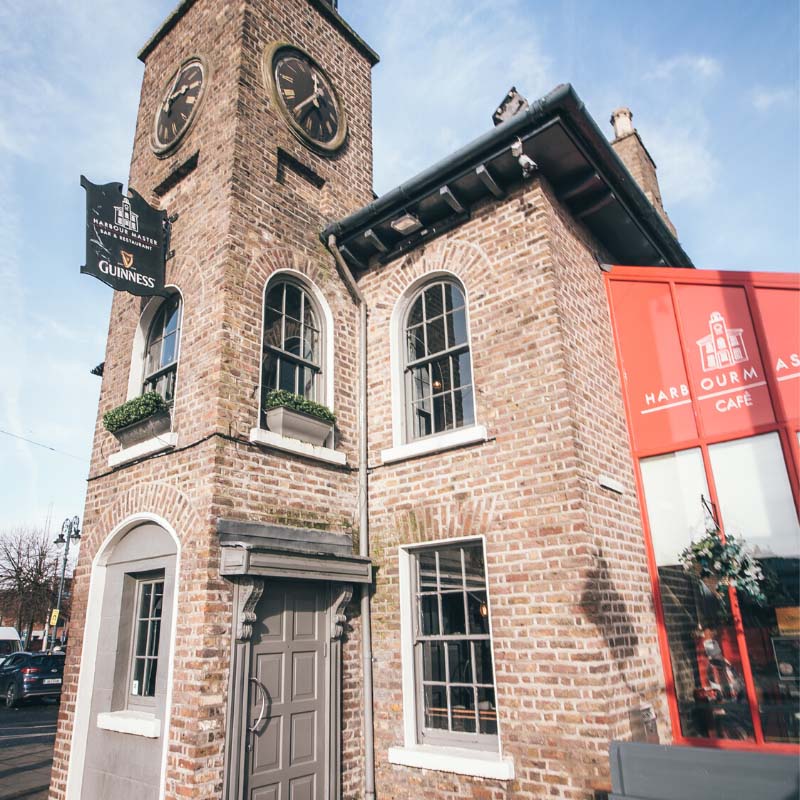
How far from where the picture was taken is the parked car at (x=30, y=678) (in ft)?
57.7

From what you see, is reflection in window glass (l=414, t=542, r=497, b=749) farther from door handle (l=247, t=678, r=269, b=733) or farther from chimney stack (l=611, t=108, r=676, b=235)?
chimney stack (l=611, t=108, r=676, b=235)

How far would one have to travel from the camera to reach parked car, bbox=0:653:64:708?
17.6 m

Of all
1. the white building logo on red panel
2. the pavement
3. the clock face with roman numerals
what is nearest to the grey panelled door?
the pavement

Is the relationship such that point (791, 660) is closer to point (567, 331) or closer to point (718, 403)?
point (718, 403)

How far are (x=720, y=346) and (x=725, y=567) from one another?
2430 millimetres

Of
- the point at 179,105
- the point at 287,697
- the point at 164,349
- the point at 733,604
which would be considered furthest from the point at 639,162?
the point at 287,697

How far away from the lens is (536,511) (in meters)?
6.04

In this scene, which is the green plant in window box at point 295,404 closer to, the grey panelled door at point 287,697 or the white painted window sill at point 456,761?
the grey panelled door at point 287,697

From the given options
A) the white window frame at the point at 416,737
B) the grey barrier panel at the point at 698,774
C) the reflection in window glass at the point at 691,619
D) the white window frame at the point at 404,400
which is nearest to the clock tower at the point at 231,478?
the white window frame at the point at 416,737

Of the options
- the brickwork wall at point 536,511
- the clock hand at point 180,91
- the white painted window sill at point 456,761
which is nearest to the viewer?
the brickwork wall at point 536,511

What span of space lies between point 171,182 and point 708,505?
7.99 m

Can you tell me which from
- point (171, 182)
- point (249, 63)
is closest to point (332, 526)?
point (171, 182)

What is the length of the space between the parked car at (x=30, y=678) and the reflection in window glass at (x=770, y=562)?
18.4 metres

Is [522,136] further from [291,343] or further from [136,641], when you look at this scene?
[136,641]
